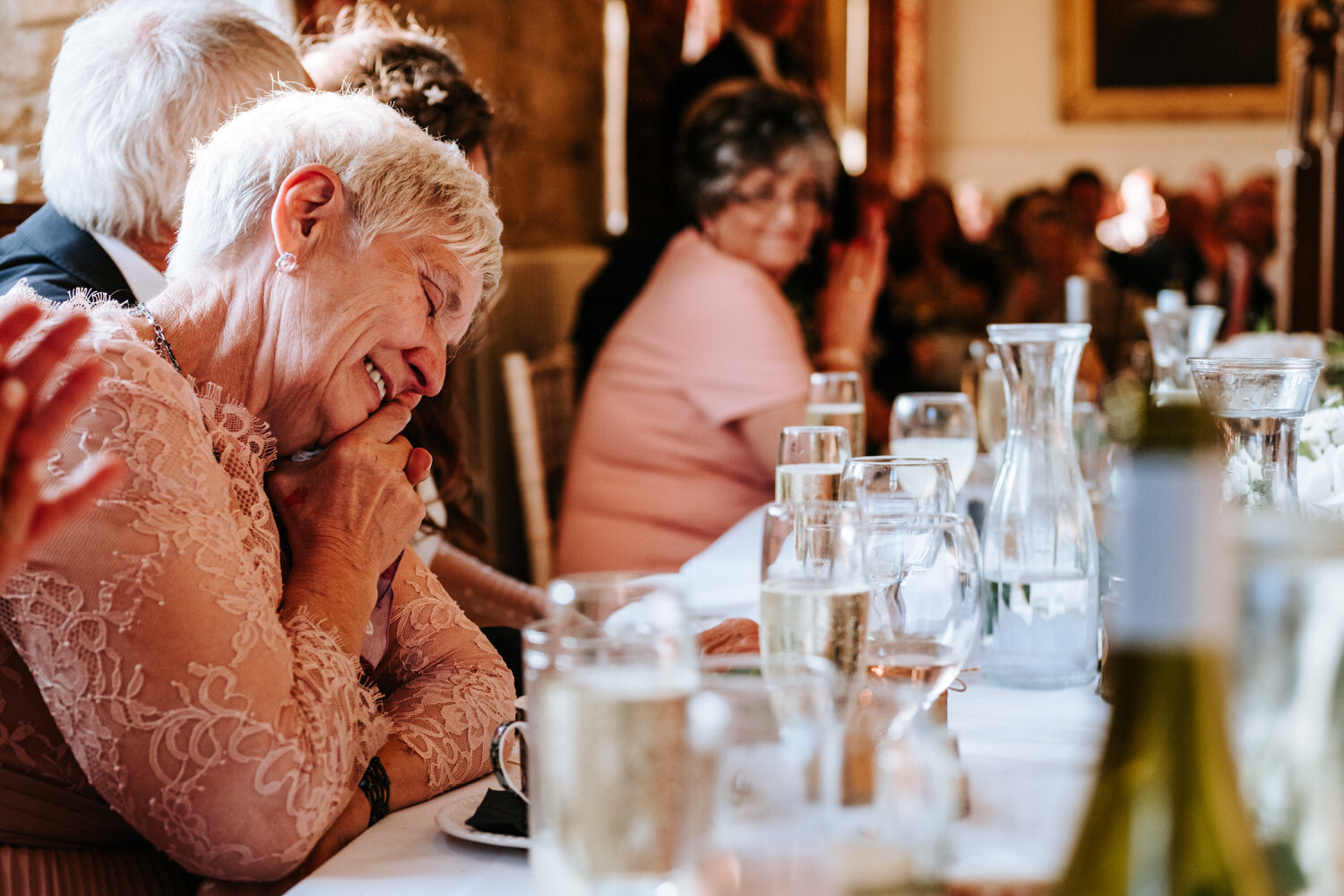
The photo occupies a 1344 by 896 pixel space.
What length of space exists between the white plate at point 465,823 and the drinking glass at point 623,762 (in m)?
0.27

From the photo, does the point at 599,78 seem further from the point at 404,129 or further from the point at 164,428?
the point at 164,428

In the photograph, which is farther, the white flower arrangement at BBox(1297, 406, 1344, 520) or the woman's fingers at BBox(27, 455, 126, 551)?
the white flower arrangement at BBox(1297, 406, 1344, 520)

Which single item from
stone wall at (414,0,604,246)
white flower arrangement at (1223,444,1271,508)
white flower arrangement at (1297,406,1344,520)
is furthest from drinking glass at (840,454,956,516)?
stone wall at (414,0,604,246)

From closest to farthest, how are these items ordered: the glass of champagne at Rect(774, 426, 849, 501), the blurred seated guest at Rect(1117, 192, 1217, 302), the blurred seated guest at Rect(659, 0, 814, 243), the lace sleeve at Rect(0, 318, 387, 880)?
the lace sleeve at Rect(0, 318, 387, 880) → the glass of champagne at Rect(774, 426, 849, 501) → the blurred seated guest at Rect(659, 0, 814, 243) → the blurred seated guest at Rect(1117, 192, 1217, 302)

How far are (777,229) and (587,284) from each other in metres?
1.19

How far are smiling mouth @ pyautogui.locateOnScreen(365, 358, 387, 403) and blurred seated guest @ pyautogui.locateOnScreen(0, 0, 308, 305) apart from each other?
0.52 meters

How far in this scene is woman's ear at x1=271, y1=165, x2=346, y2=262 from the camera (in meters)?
1.23

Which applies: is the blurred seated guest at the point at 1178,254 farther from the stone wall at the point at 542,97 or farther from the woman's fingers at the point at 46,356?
the woman's fingers at the point at 46,356

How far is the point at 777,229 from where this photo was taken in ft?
9.75

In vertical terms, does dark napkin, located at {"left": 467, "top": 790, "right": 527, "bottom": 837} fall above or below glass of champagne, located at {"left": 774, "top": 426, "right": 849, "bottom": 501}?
below

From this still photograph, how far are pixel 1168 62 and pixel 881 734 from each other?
10451 millimetres

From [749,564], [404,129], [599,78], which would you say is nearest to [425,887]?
[404,129]

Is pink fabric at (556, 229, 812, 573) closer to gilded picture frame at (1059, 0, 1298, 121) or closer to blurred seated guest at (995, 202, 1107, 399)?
blurred seated guest at (995, 202, 1107, 399)

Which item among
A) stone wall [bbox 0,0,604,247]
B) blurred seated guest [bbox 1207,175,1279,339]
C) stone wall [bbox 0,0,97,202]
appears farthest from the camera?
blurred seated guest [bbox 1207,175,1279,339]
